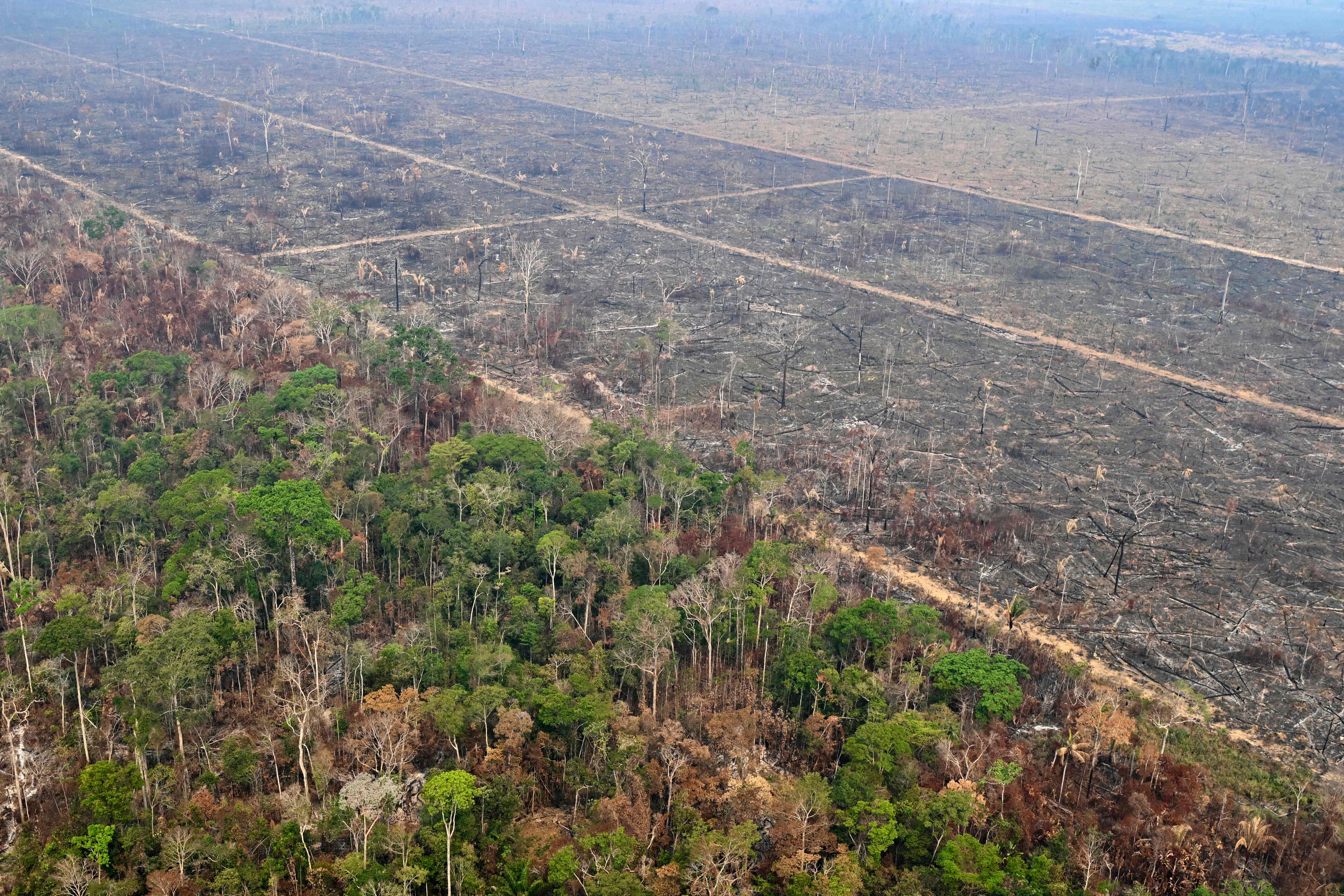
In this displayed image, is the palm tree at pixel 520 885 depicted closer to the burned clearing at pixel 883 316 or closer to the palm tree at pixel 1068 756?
the palm tree at pixel 1068 756

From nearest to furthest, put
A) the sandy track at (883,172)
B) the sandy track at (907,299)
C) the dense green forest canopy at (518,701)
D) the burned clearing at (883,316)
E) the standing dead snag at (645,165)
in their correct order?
1. the dense green forest canopy at (518,701)
2. the burned clearing at (883,316)
3. the sandy track at (907,299)
4. the sandy track at (883,172)
5. the standing dead snag at (645,165)

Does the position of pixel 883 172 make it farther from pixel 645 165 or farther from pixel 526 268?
pixel 526 268

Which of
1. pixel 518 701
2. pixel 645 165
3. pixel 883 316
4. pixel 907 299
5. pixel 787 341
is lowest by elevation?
pixel 518 701

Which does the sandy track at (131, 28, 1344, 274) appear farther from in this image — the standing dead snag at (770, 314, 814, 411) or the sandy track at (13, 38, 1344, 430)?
the standing dead snag at (770, 314, 814, 411)

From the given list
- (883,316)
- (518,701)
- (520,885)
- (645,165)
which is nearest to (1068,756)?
(518,701)

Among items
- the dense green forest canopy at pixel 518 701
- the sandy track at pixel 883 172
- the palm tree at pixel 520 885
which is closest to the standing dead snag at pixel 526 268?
the dense green forest canopy at pixel 518 701

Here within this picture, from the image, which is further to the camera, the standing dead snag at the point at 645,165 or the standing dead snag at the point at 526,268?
the standing dead snag at the point at 645,165

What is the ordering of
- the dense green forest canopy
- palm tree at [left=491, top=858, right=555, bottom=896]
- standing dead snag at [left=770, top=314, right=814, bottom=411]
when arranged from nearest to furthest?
palm tree at [left=491, top=858, right=555, bottom=896] → the dense green forest canopy → standing dead snag at [left=770, top=314, right=814, bottom=411]

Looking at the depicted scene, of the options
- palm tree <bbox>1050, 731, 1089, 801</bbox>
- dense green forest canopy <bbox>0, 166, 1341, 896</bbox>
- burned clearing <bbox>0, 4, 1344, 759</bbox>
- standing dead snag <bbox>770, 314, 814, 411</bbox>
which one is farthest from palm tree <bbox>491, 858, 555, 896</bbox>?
standing dead snag <bbox>770, 314, 814, 411</bbox>

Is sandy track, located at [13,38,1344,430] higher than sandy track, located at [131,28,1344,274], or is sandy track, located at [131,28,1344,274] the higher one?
sandy track, located at [131,28,1344,274]

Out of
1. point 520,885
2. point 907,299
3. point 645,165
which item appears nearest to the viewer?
point 520,885
